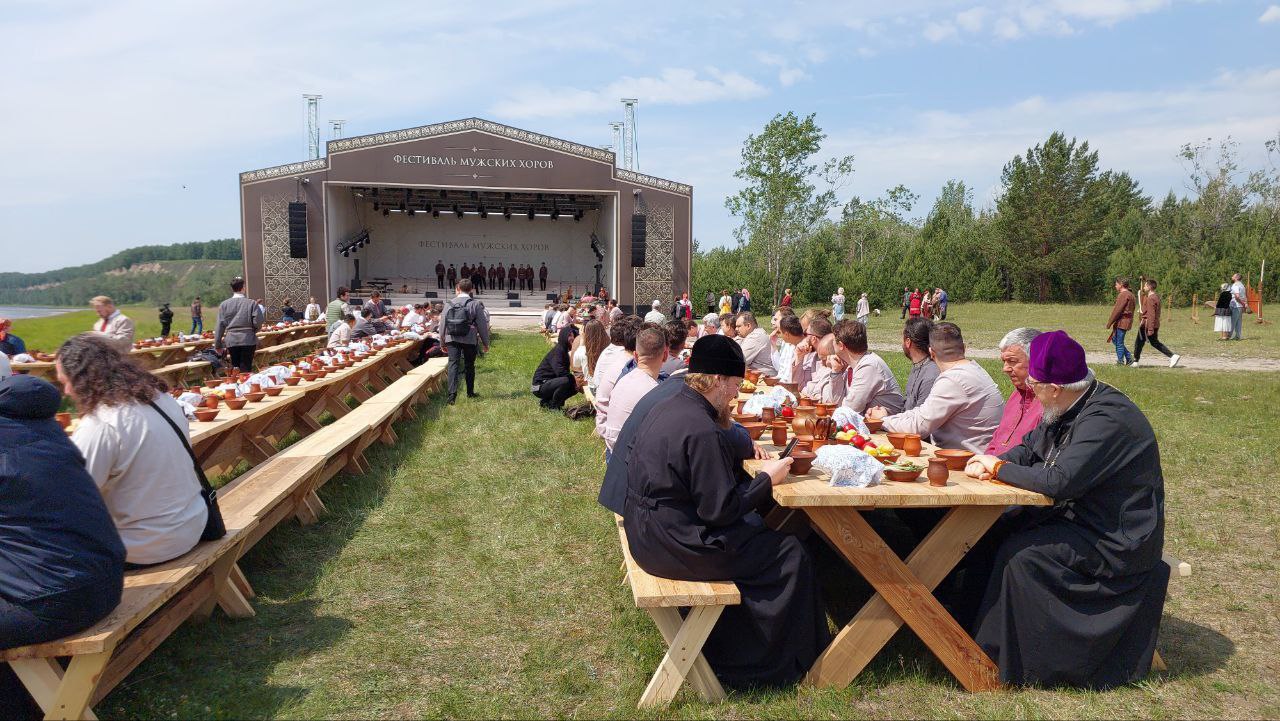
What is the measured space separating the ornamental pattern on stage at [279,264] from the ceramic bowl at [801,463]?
23.4m

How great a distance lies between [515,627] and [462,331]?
221 inches

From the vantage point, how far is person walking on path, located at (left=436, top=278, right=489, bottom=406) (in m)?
Result: 8.48

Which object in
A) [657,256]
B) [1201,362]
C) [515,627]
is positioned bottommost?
[515,627]

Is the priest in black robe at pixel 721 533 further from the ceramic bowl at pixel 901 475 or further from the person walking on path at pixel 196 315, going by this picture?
the person walking on path at pixel 196 315

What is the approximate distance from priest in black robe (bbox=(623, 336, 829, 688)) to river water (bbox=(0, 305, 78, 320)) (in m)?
9.61

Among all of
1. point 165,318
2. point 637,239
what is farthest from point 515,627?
point 637,239

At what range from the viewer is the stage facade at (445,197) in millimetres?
23234

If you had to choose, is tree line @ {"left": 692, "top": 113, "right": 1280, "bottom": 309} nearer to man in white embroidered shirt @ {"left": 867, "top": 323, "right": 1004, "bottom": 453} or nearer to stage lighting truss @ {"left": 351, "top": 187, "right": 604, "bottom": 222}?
stage lighting truss @ {"left": 351, "top": 187, "right": 604, "bottom": 222}

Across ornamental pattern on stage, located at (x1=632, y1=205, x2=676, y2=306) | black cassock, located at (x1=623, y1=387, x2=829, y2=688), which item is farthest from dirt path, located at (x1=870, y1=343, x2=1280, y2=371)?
ornamental pattern on stage, located at (x1=632, y1=205, x2=676, y2=306)

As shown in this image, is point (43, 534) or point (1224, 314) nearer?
point (43, 534)

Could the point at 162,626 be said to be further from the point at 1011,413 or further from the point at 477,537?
the point at 1011,413

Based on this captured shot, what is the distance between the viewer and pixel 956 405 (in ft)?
12.2

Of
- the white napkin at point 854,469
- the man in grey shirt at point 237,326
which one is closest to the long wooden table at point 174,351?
the man in grey shirt at point 237,326

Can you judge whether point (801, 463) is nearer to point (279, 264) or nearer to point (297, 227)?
point (297, 227)
